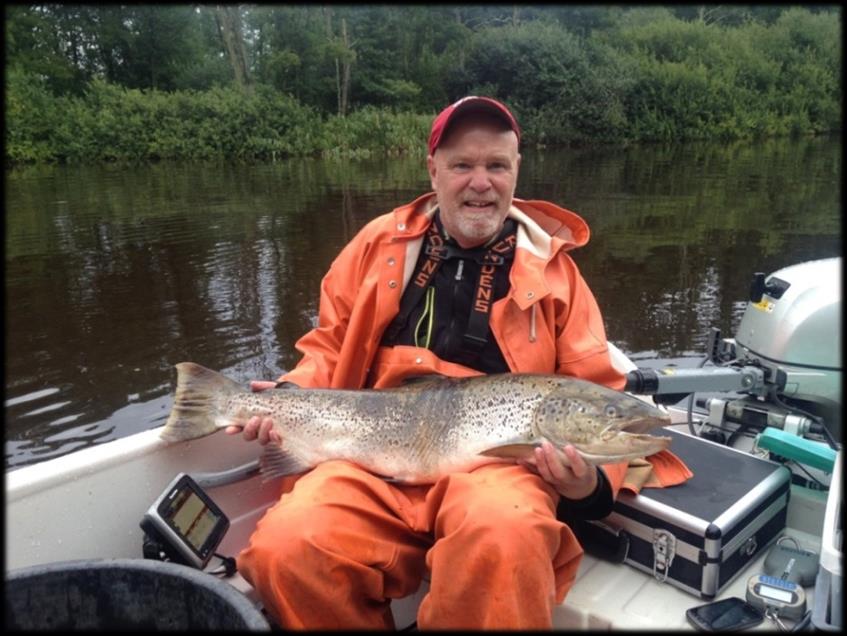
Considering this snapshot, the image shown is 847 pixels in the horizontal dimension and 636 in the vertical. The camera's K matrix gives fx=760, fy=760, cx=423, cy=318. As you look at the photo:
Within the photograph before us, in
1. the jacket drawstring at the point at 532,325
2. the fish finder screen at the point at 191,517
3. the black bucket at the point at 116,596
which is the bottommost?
the fish finder screen at the point at 191,517

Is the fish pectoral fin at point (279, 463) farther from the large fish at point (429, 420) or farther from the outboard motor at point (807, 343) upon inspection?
the outboard motor at point (807, 343)

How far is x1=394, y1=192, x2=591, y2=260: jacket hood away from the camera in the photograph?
3180 millimetres

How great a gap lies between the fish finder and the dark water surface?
343 centimetres

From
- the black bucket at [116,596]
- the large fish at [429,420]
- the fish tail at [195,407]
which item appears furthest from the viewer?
the fish tail at [195,407]

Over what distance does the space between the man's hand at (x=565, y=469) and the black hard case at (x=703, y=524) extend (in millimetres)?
378

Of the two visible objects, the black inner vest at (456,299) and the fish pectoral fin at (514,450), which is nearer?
the fish pectoral fin at (514,450)

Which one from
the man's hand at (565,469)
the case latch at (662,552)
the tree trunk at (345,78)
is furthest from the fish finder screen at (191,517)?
the tree trunk at (345,78)

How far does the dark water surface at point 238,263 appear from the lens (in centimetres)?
747

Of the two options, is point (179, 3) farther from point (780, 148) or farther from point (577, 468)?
point (780, 148)

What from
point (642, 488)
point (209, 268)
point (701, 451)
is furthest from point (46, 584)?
point (209, 268)

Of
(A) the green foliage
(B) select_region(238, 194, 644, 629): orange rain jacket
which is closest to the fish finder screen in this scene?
(B) select_region(238, 194, 644, 629): orange rain jacket

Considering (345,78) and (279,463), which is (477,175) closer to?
(279,463)

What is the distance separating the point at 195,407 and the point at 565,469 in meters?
1.50

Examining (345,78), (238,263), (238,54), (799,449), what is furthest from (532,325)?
(238,54)
